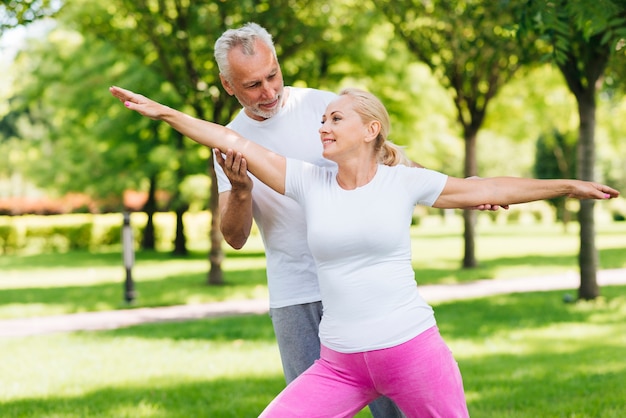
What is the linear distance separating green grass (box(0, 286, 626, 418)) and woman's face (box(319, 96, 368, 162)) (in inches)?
122

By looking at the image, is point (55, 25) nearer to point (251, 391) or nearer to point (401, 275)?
point (251, 391)

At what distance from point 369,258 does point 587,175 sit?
341 inches

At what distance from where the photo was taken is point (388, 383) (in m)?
3.11

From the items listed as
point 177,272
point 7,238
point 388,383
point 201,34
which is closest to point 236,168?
point 388,383

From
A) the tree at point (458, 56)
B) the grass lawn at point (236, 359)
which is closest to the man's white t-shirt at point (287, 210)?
the grass lawn at point (236, 359)

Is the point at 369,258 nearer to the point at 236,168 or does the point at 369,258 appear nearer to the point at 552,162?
the point at 236,168

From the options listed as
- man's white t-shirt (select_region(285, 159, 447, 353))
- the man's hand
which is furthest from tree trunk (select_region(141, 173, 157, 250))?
man's white t-shirt (select_region(285, 159, 447, 353))

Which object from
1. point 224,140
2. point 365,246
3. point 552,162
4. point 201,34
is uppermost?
point 201,34

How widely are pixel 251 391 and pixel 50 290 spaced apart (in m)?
10.5

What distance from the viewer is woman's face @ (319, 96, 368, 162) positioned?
321 centimetres

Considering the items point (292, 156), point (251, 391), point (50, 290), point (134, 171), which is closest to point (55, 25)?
point (134, 171)

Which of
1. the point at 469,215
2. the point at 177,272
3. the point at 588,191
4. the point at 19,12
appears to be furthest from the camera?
the point at 177,272

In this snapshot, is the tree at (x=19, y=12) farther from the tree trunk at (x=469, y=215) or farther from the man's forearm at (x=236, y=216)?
the tree trunk at (x=469, y=215)

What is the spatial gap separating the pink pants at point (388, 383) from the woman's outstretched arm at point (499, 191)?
509 mm
